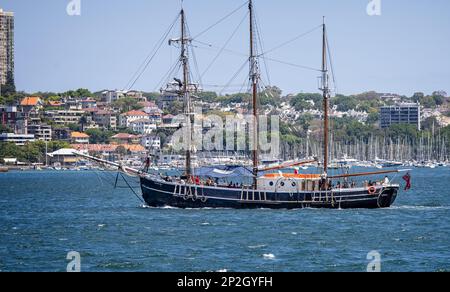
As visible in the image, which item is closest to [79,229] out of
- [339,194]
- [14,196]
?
[339,194]

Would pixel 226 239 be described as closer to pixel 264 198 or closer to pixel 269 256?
pixel 269 256

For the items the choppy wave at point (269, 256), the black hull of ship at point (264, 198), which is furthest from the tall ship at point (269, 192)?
the choppy wave at point (269, 256)

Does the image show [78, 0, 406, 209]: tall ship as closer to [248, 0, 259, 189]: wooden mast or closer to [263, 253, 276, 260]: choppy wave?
[248, 0, 259, 189]: wooden mast

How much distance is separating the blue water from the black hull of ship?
1270 millimetres

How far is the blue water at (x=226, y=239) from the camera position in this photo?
1941 inches

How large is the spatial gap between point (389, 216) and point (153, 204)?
724 inches

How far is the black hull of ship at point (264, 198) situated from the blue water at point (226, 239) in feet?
4.17

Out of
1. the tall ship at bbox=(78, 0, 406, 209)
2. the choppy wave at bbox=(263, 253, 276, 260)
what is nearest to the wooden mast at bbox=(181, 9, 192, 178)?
the tall ship at bbox=(78, 0, 406, 209)

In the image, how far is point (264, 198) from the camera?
253 ft

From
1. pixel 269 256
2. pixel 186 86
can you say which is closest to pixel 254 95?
pixel 186 86

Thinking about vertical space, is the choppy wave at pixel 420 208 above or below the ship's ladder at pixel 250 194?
below

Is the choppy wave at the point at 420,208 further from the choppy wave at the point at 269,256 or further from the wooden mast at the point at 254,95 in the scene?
the choppy wave at the point at 269,256

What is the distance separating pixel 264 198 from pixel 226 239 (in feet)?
62.4

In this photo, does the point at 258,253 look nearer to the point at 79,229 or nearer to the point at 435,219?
the point at 79,229
